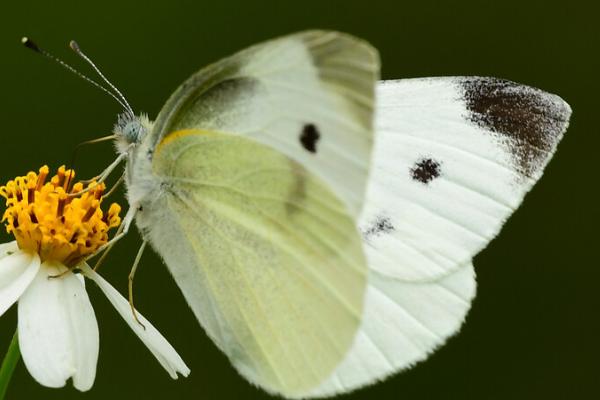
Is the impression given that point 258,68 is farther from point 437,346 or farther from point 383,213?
point 437,346

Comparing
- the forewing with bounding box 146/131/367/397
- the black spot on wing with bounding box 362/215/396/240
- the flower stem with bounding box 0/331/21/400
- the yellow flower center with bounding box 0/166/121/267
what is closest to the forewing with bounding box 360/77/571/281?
the black spot on wing with bounding box 362/215/396/240

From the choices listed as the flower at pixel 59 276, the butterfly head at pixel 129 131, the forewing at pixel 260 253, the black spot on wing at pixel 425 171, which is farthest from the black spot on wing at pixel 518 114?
the flower at pixel 59 276

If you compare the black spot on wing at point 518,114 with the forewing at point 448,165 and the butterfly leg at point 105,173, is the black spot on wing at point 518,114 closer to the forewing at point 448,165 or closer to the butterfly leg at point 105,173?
the forewing at point 448,165

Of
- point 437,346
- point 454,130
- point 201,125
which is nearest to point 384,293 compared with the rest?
point 437,346

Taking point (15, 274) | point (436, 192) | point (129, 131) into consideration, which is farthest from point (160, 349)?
point (436, 192)

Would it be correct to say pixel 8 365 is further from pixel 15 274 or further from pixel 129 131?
pixel 129 131
